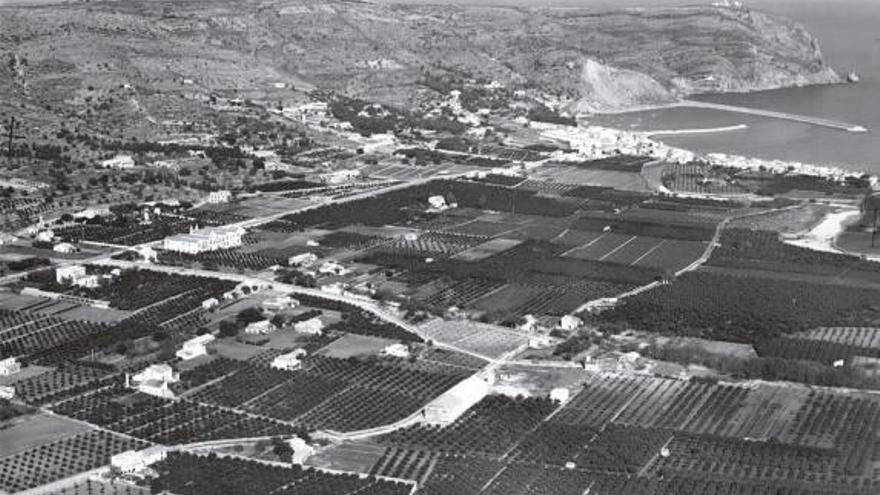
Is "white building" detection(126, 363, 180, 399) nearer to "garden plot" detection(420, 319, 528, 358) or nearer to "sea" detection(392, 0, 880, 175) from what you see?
"garden plot" detection(420, 319, 528, 358)

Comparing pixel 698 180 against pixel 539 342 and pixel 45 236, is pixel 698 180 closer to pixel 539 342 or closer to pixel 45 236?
pixel 539 342

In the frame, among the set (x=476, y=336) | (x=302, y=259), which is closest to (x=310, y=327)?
(x=476, y=336)

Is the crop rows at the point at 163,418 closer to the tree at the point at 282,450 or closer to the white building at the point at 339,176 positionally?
the tree at the point at 282,450

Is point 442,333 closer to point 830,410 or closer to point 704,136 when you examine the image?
point 830,410

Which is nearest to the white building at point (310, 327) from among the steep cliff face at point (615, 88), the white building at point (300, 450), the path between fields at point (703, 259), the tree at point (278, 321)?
the tree at point (278, 321)

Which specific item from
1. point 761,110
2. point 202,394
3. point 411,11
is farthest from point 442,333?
point 411,11

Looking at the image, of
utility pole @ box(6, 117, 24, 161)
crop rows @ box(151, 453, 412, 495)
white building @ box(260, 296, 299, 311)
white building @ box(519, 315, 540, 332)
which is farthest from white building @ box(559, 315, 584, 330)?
utility pole @ box(6, 117, 24, 161)
